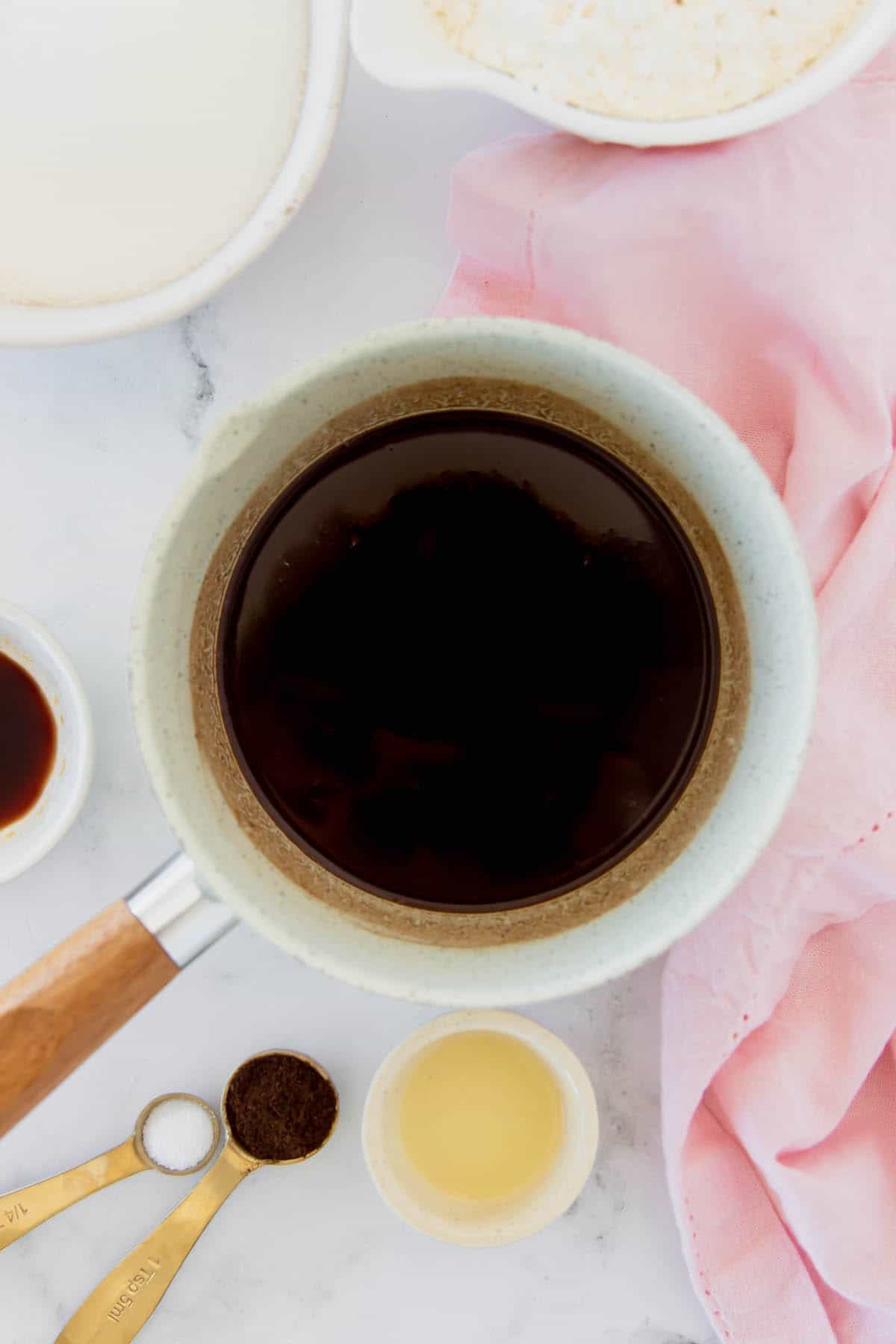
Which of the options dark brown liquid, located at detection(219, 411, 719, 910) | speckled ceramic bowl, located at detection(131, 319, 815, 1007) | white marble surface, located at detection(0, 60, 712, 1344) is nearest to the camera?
speckled ceramic bowl, located at detection(131, 319, 815, 1007)

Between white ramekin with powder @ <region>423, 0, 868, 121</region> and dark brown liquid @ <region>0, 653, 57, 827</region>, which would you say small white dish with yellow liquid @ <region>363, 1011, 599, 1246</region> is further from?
white ramekin with powder @ <region>423, 0, 868, 121</region>

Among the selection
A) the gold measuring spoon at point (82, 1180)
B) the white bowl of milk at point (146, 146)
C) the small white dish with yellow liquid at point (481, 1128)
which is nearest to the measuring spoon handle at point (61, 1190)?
the gold measuring spoon at point (82, 1180)

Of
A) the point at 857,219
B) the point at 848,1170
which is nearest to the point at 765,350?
the point at 857,219

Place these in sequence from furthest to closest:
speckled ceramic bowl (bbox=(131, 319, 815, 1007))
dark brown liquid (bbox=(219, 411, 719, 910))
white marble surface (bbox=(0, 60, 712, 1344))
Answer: white marble surface (bbox=(0, 60, 712, 1344)) < dark brown liquid (bbox=(219, 411, 719, 910)) < speckled ceramic bowl (bbox=(131, 319, 815, 1007))

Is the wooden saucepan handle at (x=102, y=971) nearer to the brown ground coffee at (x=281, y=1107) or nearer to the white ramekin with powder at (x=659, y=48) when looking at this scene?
the brown ground coffee at (x=281, y=1107)

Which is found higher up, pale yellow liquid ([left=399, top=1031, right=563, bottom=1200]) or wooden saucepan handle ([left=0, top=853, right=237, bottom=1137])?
wooden saucepan handle ([left=0, top=853, right=237, bottom=1137])

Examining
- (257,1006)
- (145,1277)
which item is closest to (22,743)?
(257,1006)

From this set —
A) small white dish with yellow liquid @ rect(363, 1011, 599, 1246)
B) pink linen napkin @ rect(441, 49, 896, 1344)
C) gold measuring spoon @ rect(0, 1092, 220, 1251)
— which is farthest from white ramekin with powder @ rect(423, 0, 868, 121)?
gold measuring spoon @ rect(0, 1092, 220, 1251)
